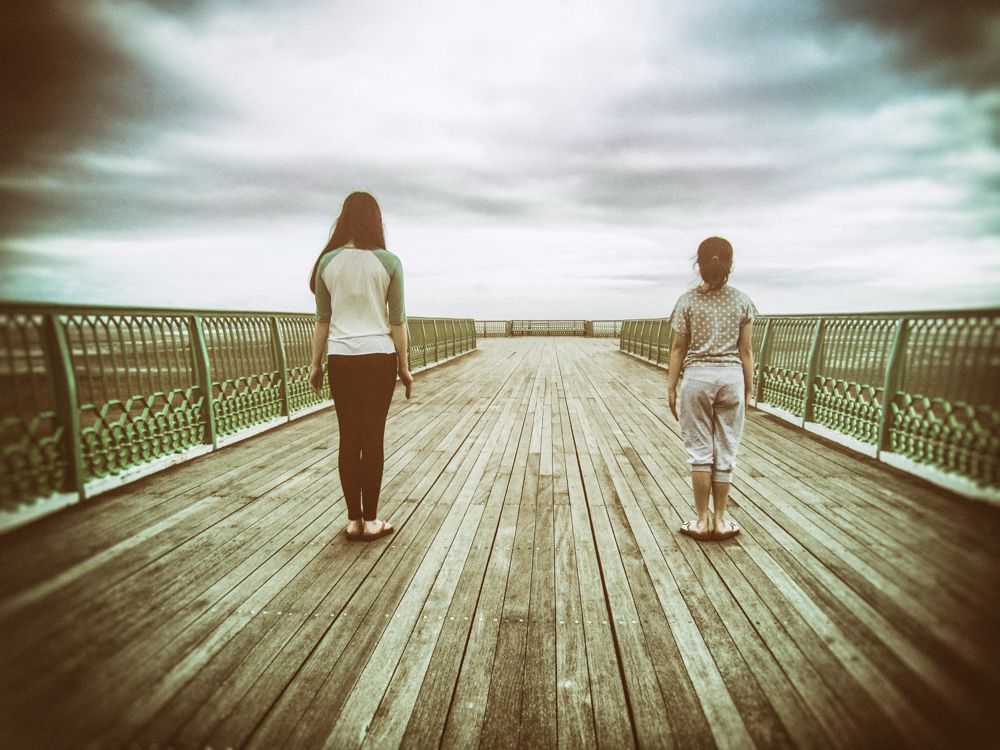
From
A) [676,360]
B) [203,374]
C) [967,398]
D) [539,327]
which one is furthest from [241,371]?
[539,327]

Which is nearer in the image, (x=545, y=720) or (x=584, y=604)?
(x=545, y=720)

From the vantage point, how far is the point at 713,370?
9.12 ft

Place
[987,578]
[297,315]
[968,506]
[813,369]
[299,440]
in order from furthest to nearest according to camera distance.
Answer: [297,315], [813,369], [299,440], [968,506], [987,578]

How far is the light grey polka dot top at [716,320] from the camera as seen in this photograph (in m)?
2.73

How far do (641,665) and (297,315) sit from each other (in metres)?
6.34

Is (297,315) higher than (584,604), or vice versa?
(297,315)

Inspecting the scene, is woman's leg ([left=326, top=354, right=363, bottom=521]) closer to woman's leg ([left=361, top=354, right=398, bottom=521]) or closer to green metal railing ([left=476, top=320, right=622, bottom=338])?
woman's leg ([left=361, top=354, right=398, bottom=521])

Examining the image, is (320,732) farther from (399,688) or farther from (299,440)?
(299,440)

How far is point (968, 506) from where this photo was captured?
4.61 feet

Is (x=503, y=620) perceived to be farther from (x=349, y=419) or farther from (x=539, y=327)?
(x=539, y=327)

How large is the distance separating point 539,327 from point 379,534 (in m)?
36.8

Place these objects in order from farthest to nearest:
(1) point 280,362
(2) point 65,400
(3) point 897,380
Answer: (1) point 280,362
(3) point 897,380
(2) point 65,400

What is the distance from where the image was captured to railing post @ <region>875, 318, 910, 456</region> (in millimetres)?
4375

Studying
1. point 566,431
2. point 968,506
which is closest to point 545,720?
point 968,506
